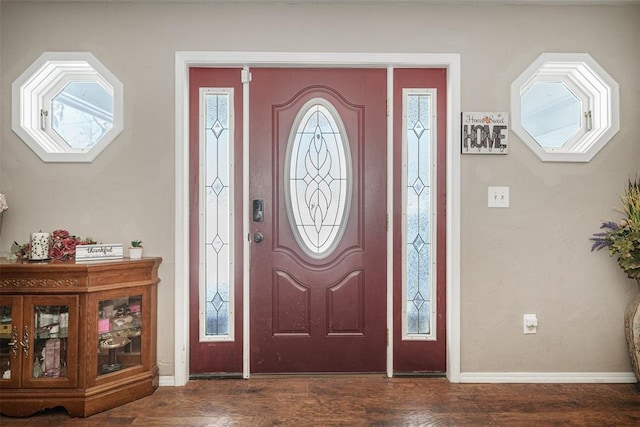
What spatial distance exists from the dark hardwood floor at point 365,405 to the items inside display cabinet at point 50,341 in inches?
10.1

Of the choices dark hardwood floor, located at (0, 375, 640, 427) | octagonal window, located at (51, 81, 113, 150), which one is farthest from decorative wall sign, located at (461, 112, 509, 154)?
octagonal window, located at (51, 81, 113, 150)

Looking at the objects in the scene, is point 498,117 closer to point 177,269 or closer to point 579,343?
point 579,343

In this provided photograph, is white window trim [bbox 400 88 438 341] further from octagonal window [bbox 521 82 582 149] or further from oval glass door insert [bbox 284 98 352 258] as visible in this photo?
octagonal window [bbox 521 82 582 149]

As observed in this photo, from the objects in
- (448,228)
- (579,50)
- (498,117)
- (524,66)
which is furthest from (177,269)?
(579,50)

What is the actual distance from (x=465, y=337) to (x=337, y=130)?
1.61 m

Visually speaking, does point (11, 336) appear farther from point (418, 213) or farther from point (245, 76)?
point (418, 213)

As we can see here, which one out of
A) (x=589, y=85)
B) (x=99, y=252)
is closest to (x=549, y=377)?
(x=589, y=85)

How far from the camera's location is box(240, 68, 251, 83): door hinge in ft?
9.26

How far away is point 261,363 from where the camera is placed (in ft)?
9.37

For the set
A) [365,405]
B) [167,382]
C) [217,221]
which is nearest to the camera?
[365,405]

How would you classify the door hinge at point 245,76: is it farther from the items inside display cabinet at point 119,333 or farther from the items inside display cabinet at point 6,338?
the items inside display cabinet at point 6,338

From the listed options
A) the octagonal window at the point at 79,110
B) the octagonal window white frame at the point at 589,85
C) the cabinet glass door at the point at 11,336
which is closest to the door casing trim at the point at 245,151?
the octagonal window white frame at the point at 589,85

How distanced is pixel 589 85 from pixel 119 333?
11.2ft

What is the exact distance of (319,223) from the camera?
2.88m
